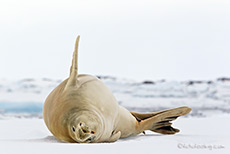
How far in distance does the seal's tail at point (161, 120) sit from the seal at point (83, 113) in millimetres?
111

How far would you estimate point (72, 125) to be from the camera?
1.18 metres

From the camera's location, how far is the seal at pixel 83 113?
1186mm

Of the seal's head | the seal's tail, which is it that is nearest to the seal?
the seal's head

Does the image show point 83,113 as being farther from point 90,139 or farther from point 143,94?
point 143,94

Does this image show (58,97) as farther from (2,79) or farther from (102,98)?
(2,79)

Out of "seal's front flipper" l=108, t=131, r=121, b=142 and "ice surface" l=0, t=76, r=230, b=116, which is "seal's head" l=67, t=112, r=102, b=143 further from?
"ice surface" l=0, t=76, r=230, b=116

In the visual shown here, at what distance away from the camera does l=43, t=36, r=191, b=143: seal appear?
1.19 metres

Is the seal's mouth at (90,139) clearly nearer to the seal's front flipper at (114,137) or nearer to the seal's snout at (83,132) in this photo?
the seal's snout at (83,132)

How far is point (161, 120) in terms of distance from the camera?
168cm

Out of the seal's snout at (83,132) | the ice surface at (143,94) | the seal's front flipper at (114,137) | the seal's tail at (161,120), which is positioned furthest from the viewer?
the ice surface at (143,94)

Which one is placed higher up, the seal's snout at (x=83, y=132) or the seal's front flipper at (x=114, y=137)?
the seal's snout at (x=83, y=132)

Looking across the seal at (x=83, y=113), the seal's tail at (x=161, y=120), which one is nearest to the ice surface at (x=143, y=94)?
the seal's tail at (x=161, y=120)

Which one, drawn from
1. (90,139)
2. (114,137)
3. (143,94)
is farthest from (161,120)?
(143,94)

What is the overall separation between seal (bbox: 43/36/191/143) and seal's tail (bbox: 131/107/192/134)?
11 centimetres
